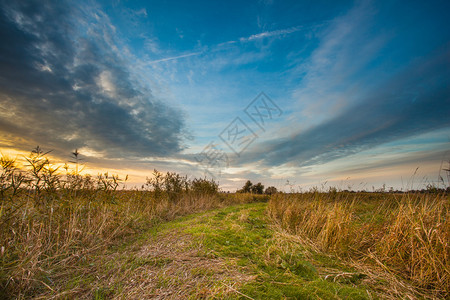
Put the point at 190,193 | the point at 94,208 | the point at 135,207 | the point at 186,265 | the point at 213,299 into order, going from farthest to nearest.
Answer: the point at 190,193
the point at 135,207
the point at 94,208
the point at 186,265
the point at 213,299

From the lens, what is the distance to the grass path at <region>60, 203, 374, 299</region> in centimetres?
233

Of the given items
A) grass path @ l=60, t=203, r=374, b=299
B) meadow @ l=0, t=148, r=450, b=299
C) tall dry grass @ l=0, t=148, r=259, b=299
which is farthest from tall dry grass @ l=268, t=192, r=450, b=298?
tall dry grass @ l=0, t=148, r=259, b=299

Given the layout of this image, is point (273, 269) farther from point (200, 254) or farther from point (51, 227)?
point (51, 227)

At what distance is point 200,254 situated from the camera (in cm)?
345

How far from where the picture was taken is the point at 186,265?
3.08 m

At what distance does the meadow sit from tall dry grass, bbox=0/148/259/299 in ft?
0.06

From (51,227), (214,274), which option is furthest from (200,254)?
(51,227)

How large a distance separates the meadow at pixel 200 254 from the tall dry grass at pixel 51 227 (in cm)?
2

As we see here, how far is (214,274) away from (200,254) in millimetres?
771

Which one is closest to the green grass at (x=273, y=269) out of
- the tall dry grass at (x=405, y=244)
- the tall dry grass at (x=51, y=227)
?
the tall dry grass at (x=405, y=244)

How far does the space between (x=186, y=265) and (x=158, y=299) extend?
823 mm

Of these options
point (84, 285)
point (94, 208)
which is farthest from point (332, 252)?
point (94, 208)

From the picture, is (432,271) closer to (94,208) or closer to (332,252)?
(332,252)

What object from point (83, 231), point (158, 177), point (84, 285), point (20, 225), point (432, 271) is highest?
point (158, 177)
